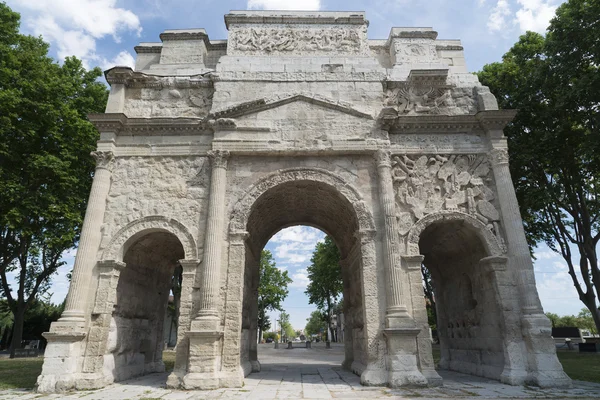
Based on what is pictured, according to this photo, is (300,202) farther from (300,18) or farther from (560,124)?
(560,124)

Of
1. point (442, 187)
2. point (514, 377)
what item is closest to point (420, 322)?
point (514, 377)

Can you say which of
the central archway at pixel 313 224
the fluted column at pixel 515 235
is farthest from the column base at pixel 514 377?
the central archway at pixel 313 224

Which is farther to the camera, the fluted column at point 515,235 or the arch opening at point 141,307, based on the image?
the arch opening at point 141,307

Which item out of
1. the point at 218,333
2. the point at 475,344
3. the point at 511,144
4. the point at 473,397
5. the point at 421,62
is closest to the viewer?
the point at 473,397

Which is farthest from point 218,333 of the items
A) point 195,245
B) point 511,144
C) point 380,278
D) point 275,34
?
point 511,144

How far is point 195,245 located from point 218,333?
2.54 m

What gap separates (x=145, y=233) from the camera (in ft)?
35.0

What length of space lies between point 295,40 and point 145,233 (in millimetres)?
8566

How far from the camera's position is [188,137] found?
38.3 ft

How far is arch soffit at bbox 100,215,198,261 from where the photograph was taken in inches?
404

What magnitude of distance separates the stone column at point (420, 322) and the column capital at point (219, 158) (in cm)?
591

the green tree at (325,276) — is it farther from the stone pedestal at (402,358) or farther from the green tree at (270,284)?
the stone pedestal at (402,358)

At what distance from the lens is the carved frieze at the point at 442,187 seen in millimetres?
10695

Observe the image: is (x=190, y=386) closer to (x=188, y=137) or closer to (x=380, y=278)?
(x=380, y=278)
